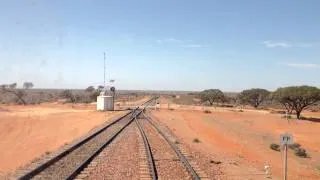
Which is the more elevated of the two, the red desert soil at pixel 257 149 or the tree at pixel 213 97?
the tree at pixel 213 97

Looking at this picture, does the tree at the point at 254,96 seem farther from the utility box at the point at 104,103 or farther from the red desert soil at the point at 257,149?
the utility box at the point at 104,103

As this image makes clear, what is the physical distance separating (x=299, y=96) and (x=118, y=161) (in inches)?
2039

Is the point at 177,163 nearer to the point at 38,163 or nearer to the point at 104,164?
the point at 104,164

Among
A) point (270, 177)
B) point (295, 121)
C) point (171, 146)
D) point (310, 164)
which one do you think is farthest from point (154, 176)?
point (295, 121)

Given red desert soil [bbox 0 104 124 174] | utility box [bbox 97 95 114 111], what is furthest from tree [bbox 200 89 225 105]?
red desert soil [bbox 0 104 124 174]

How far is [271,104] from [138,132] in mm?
83465

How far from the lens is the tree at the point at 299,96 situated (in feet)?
222

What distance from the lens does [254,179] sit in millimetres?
18094

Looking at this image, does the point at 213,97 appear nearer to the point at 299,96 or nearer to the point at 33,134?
the point at 299,96

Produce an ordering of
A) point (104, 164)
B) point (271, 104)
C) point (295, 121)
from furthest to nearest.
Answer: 1. point (271, 104)
2. point (295, 121)
3. point (104, 164)

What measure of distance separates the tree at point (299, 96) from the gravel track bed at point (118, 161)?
43515 millimetres

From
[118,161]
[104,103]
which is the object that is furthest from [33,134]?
[104,103]

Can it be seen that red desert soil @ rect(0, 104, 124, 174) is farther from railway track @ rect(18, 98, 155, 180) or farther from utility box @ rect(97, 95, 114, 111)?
utility box @ rect(97, 95, 114, 111)

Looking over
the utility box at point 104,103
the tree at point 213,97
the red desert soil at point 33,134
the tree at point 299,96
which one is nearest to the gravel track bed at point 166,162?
the red desert soil at point 33,134
